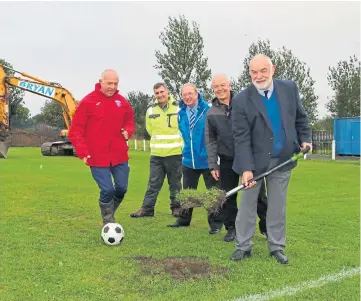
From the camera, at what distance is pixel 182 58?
41094 millimetres

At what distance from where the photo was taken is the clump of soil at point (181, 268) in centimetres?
→ 455

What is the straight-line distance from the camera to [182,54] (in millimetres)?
41156

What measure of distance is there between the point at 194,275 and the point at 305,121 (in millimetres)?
2006

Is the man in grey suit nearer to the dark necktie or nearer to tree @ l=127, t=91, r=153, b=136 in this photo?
the dark necktie

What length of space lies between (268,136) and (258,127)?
0.14 m

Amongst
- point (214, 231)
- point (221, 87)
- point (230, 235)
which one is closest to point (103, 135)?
point (221, 87)

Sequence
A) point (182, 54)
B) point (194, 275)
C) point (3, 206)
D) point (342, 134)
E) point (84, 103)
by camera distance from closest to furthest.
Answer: point (194, 275), point (84, 103), point (3, 206), point (342, 134), point (182, 54)

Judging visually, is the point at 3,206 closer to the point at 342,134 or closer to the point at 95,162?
the point at 95,162

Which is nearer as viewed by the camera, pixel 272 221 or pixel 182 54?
pixel 272 221

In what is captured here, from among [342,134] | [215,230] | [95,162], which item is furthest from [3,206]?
[342,134]

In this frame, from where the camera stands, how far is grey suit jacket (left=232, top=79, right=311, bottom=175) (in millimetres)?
4953

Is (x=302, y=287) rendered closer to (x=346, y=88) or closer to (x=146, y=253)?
(x=146, y=253)

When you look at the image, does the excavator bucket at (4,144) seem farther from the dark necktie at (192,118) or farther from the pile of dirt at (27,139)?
the pile of dirt at (27,139)

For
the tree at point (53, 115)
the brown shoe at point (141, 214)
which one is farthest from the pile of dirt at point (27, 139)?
the brown shoe at point (141, 214)
